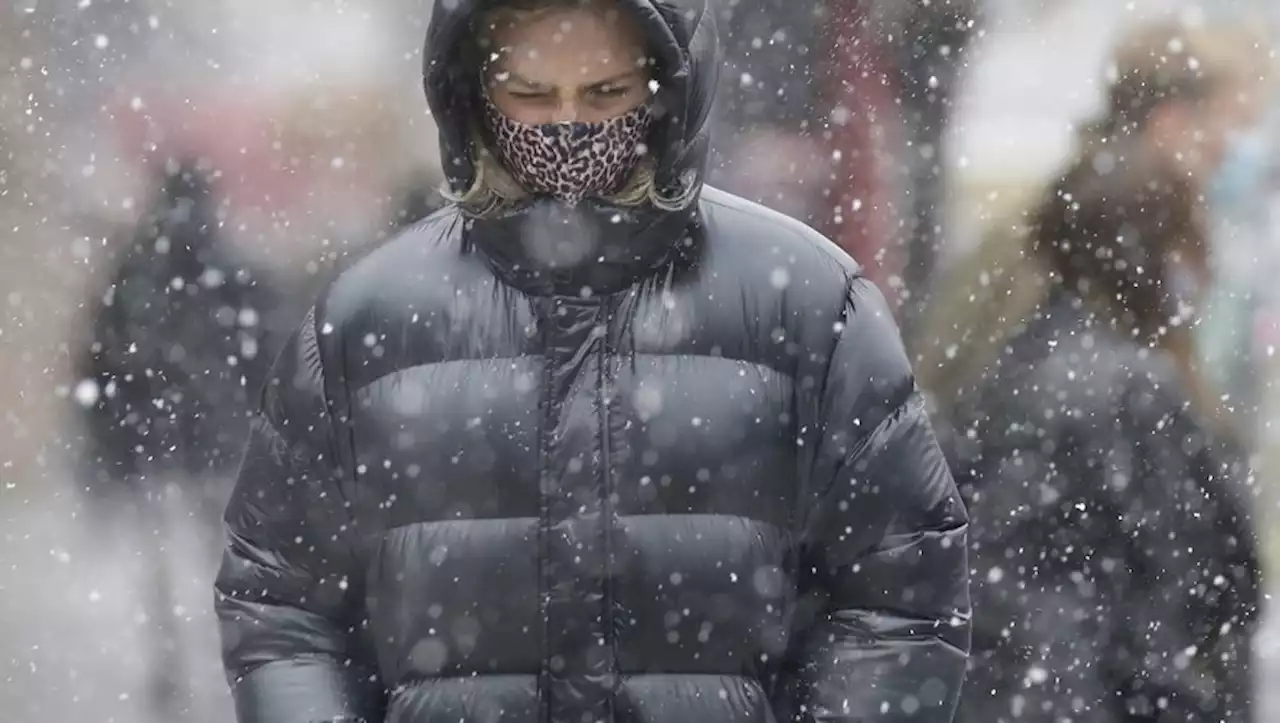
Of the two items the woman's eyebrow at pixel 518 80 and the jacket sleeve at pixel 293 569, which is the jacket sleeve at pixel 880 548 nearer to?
the woman's eyebrow at pixel 518 80

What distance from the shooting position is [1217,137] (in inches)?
141

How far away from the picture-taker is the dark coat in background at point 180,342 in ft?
14.4

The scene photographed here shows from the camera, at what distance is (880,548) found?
6.22 ft

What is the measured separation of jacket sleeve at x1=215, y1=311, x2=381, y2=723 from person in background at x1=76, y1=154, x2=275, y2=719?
2.50 meters

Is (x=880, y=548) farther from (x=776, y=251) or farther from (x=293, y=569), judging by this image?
(x=293, y=569)

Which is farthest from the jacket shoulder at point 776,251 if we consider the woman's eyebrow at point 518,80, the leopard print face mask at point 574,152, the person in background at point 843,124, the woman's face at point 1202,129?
the person in background at point 843,124

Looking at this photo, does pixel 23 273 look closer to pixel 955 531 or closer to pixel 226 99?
pixel 226 99

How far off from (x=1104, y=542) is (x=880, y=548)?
1453 mm

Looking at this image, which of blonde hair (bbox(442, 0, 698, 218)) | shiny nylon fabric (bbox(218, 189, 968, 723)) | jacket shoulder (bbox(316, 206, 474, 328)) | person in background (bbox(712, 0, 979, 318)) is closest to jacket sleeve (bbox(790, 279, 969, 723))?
shiny nylon fabric (bbox(218, 189, 968, 723))

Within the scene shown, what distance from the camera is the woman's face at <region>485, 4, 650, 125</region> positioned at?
1859 mm

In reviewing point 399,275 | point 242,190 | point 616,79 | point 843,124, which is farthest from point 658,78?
point 242,190

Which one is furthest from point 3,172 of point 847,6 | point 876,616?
point 876,616

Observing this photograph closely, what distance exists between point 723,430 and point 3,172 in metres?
4.00

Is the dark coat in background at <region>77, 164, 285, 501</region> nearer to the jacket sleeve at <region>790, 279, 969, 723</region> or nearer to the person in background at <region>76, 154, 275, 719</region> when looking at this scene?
the person in background at <region>76, 154, 275, 719</region>
